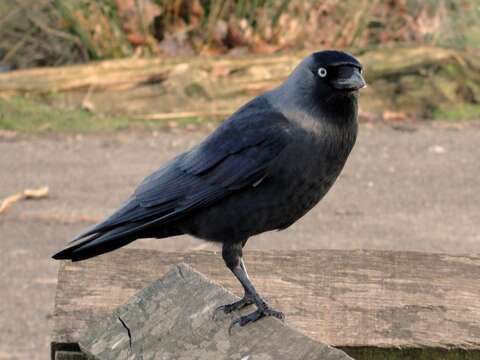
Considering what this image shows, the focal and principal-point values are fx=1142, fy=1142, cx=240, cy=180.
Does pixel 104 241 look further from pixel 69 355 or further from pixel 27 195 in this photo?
pixel 27 195

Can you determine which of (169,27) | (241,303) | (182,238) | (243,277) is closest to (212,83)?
(169,27)

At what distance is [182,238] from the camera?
21.1 feet

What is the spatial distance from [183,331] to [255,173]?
780 millimetres

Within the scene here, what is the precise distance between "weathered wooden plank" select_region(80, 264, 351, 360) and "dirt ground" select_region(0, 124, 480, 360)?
309 centimetres

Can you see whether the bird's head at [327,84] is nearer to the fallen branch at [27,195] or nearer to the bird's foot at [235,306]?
the bird's foot at [235,306]

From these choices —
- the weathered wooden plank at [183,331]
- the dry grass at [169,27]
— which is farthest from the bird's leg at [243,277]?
the dry grass at [169,27]

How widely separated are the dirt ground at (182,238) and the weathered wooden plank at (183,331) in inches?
122

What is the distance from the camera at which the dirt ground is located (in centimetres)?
582

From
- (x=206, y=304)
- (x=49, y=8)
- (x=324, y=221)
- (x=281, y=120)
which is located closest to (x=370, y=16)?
(x=49, y=8)

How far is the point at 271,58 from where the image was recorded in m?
9.30

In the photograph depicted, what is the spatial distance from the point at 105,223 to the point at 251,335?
2.50 feet

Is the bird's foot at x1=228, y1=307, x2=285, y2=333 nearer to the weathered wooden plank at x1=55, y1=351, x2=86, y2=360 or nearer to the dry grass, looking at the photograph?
the weathered wooden plank at x1=55, y1=351, x2=86, y2=360

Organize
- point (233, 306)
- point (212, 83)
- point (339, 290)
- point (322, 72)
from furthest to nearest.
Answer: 1. point (212, 83)
2. point (322, 72)
3. point (339, 290)
4. point (233, 306)

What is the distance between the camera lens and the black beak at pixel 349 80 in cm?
246
